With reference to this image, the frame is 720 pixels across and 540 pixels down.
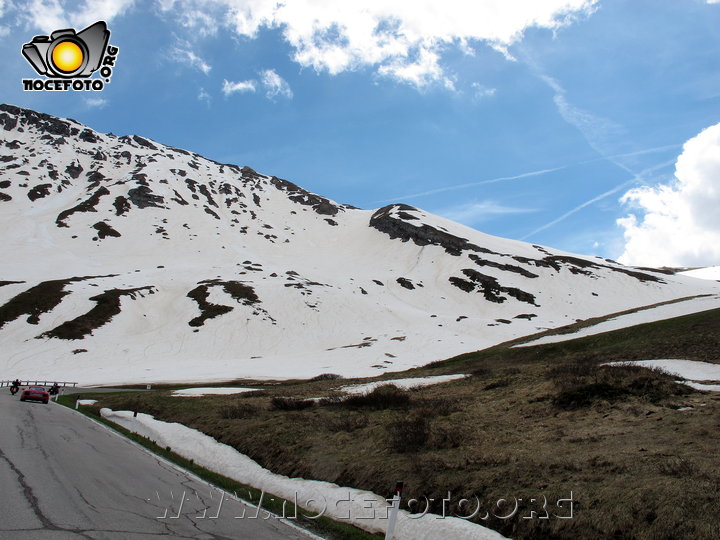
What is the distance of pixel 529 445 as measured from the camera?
1186 centimetres

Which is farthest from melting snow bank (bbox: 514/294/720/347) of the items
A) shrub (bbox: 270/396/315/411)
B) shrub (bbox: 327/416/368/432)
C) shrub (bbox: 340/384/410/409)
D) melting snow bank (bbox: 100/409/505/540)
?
melting snow bank (bbox: 100/409/505/540)

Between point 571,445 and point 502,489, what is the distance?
3469 mm

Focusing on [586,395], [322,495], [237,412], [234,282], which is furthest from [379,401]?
[234,282]

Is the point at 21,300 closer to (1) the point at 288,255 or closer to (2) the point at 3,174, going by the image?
(1) the point at 288,255

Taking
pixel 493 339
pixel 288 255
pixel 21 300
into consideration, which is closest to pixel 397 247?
pixel 288 255

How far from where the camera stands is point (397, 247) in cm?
14862

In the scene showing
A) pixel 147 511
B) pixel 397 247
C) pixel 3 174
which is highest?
pixel 3 174

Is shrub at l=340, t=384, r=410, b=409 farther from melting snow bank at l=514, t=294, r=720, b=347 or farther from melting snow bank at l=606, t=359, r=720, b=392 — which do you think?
melting snow bank at l=514, t=294, r=720, b=347

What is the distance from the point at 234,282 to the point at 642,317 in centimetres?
7623

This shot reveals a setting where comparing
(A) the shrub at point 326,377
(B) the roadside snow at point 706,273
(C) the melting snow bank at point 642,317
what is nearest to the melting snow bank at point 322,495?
(A) the shrub at point 326,377

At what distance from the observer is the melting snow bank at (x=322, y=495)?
8531 millimetres

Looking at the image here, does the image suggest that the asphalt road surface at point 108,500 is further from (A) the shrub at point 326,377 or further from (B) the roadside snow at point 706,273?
(B) the roadside snow at point 706,273

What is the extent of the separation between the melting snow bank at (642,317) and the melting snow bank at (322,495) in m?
32.2

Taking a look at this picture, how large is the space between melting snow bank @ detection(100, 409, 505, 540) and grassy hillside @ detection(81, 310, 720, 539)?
1.17ft
